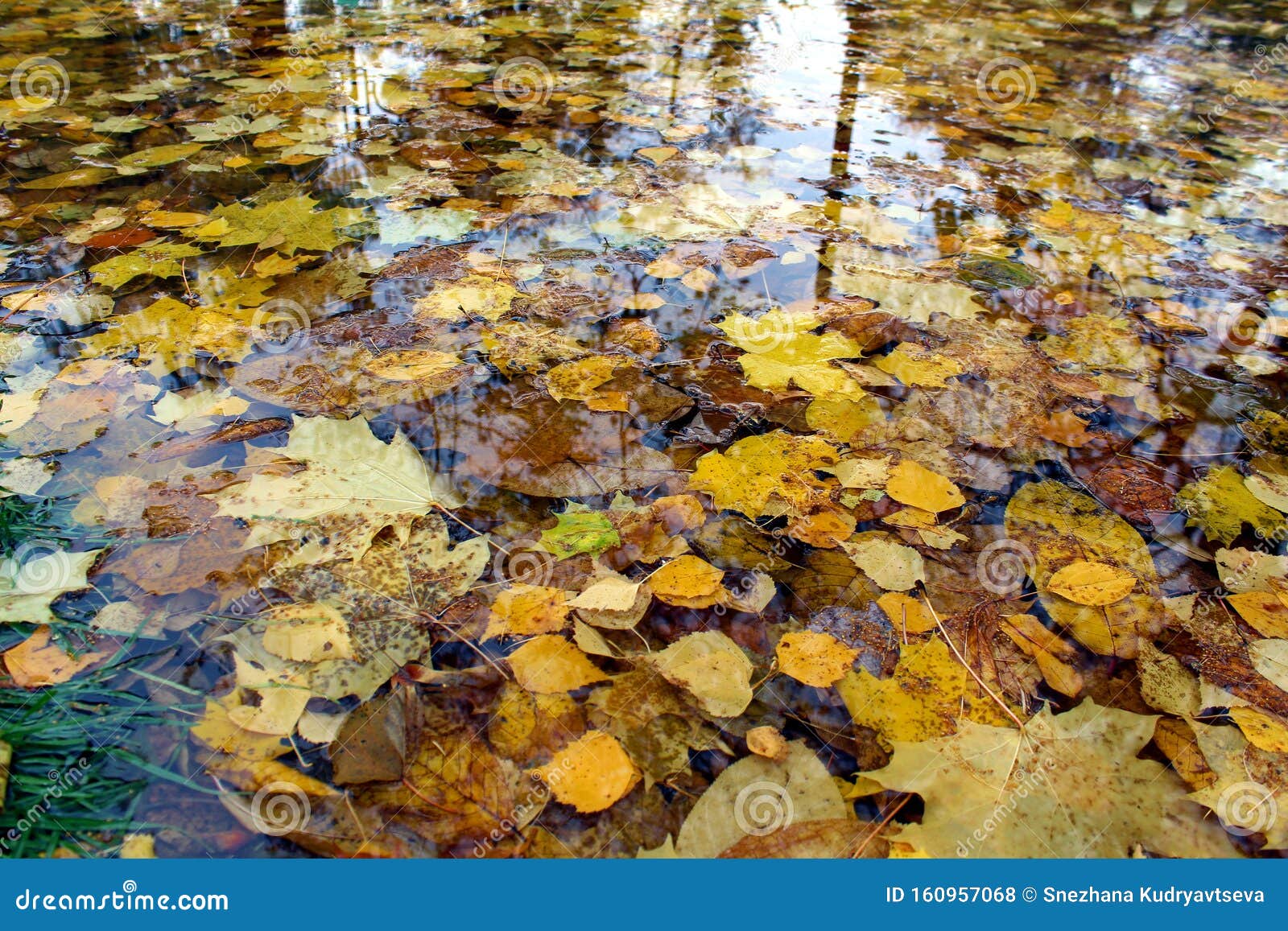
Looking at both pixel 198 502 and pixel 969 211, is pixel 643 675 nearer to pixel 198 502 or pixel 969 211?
pixel 198 502

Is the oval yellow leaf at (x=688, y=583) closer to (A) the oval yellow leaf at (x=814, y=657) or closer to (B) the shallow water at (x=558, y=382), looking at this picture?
(B) the shallow water at (x=558, y=382)

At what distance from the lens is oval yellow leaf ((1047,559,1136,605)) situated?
4.42 feet

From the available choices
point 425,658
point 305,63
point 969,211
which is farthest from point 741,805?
point 305,63

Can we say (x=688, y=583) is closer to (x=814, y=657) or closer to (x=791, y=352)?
(x=814, y=657)

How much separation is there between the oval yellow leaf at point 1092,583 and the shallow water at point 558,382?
4 centimetres

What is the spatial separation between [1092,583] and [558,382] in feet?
4.03

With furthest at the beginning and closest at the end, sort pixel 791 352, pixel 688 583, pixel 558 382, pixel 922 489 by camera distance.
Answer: pixel 791 352
pixel 558 382
pixel 922 489
pixel 688 583

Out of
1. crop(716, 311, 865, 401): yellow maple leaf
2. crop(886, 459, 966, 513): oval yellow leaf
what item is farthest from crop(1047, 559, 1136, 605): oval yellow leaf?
crop(716, 311, 865, 401): yellow maple leaf

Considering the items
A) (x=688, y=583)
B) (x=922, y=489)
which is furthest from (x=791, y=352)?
(x=688, y=583)

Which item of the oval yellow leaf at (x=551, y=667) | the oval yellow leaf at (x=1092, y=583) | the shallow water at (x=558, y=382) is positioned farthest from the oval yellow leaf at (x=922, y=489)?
the oval yellow leaf at (x=551, y=667)

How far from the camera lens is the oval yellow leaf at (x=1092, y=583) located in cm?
135

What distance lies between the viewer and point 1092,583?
1372 mm

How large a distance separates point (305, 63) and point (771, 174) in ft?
9.35

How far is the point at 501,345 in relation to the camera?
1.92 m
